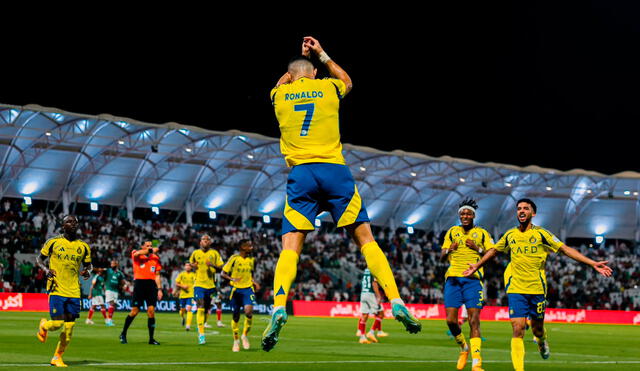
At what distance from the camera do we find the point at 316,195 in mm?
8180

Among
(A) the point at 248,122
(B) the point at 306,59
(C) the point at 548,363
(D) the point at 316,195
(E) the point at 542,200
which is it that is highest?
(A) the point at 248,122

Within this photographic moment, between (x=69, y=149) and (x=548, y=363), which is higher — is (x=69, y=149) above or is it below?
above

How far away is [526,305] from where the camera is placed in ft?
47.2

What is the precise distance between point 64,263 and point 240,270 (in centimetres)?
662

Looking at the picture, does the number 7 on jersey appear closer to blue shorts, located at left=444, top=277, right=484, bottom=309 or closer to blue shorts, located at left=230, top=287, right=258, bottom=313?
blue shorts, located at left=444, top=277, right=484, bottom=309

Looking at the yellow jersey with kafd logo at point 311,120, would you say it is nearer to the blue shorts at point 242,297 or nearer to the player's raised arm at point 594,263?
the player's raised arm at point 594,263

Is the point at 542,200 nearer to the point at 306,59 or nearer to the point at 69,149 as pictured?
the point at 69,149

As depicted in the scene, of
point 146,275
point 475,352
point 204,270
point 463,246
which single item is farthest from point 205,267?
point 475,352

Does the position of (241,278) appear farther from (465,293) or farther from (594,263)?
(594,263)

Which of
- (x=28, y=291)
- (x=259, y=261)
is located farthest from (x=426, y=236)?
(x=28, y=291)

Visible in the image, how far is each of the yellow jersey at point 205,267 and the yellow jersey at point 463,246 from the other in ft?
31.8

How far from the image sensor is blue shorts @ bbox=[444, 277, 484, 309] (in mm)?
16703

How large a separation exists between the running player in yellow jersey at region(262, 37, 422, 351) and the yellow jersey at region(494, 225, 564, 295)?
657 cm

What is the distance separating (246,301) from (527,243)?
371 inches
